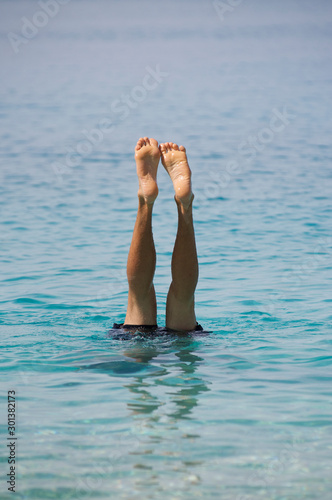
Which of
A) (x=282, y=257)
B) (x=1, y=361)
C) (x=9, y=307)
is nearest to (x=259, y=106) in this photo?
(x=282, y=257)

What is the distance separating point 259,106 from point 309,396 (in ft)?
63.2

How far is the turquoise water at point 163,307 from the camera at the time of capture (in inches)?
130

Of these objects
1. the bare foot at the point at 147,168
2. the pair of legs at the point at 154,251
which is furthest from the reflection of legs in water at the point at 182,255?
the bare foot at the point at 147,168

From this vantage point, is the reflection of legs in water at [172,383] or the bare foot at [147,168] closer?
the reflection of legs in water at [172,383]

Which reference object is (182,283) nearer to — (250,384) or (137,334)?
(137,334)

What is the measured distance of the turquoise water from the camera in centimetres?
329

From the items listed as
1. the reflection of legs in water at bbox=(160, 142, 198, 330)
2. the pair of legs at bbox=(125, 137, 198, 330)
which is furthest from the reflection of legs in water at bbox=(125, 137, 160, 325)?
the reflection of legs in water at bbox=(160, 142, 198, 330)

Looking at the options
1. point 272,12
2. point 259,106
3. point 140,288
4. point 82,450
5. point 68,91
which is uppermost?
point 272,12

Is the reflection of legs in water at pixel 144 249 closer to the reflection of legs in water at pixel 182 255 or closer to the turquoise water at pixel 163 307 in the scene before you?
the reflection of legs in water at pixel 182 255

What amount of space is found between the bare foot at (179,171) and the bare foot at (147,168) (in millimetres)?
96

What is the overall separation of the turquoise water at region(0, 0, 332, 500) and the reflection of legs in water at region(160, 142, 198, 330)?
211 millimetres

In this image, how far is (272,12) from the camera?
41281 millimetres

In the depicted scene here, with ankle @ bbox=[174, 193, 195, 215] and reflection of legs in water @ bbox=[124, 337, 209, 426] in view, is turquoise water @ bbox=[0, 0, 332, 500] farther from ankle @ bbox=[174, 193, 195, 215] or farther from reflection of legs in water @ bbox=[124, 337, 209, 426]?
ankle @ bbox=[174, 193, 195, 215]

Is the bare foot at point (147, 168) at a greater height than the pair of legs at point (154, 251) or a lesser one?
greater
